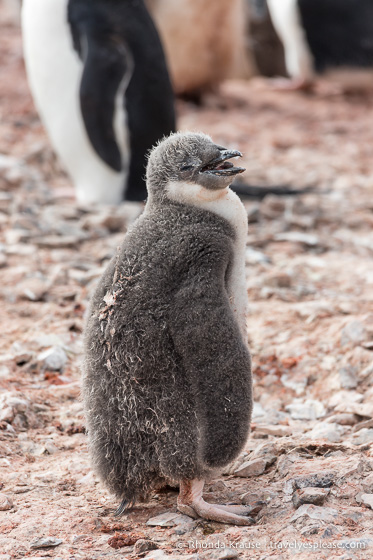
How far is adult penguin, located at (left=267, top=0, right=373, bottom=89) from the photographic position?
9.67 m

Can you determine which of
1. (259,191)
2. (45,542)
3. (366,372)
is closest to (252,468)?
(45,542)

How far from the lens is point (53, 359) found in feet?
11.6

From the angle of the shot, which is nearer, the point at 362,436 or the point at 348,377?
the point at 362,436

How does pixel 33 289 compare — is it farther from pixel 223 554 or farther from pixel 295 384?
pixel 223 554

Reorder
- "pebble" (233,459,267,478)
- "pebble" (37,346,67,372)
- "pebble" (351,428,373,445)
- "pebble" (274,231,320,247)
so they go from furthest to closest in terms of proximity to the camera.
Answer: "pebble" (274,231,320,247) < "pebble" (37,346,67,372) < "pebble" (351,428,373,445) < "pebble" (233,459,267,478)

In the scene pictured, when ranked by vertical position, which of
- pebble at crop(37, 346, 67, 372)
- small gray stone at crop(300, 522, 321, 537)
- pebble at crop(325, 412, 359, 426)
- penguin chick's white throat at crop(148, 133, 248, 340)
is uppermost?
penguin chick's white throat at crop(148, 133, 248, 340)

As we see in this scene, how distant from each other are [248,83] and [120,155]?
15.4ft

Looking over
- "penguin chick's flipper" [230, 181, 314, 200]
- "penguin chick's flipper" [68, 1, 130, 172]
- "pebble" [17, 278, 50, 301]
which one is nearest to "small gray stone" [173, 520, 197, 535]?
"pebble" [17, 278, 50, 301]

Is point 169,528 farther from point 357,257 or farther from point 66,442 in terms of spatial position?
point 357,257

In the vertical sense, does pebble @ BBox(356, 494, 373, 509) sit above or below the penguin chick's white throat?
below

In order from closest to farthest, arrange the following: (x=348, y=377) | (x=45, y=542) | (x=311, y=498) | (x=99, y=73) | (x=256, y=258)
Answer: (x=45, y=542) → (x=311, y=498) → (x=348, y=377) → (x=256, y=258) → (x=99, y=73)

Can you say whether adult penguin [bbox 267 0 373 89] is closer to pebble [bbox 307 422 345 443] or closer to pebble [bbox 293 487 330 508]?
pebble [bbox 307 422 345 443]

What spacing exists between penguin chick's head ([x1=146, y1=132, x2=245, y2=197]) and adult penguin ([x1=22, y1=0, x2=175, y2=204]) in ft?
11.6

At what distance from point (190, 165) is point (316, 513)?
3.56 feet
